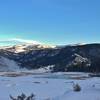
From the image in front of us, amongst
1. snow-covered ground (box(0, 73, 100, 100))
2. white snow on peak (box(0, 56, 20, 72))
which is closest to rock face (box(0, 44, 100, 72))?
white snow on peak (box(0, 56, 20, 72))

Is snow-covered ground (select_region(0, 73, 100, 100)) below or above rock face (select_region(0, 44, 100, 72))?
below

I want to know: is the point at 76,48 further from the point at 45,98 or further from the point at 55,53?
the point at 45,98

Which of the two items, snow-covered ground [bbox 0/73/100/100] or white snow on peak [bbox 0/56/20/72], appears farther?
white snow on peak [bbox 0/56/20/72]

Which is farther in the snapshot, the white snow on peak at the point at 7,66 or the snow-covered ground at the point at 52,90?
the white snow on peak at the point at 7,66

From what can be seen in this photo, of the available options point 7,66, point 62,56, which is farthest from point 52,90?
point 62,56

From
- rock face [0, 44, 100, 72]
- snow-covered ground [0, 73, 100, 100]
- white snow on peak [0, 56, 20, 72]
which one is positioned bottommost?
snow-covered ground [0, 73, 100, 100]

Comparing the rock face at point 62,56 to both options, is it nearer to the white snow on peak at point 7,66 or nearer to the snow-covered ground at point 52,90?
the white snow on peak at point 7,66

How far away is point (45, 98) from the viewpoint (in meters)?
18.2

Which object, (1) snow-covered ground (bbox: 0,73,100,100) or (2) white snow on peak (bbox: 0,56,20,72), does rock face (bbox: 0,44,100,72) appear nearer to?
(2) white snow on peak (bbox: 0,56,20,72)

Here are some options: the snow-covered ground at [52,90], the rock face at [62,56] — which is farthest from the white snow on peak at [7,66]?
the snow-covered ground at [52,90]

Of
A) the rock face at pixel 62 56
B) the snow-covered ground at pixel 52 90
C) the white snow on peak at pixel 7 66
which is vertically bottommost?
the snow-covered ground at pixel 52 90

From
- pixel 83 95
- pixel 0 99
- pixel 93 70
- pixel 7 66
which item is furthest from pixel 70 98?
pixel 7 66

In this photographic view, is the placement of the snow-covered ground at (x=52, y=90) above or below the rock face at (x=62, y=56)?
below

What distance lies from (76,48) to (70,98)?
106 meters
